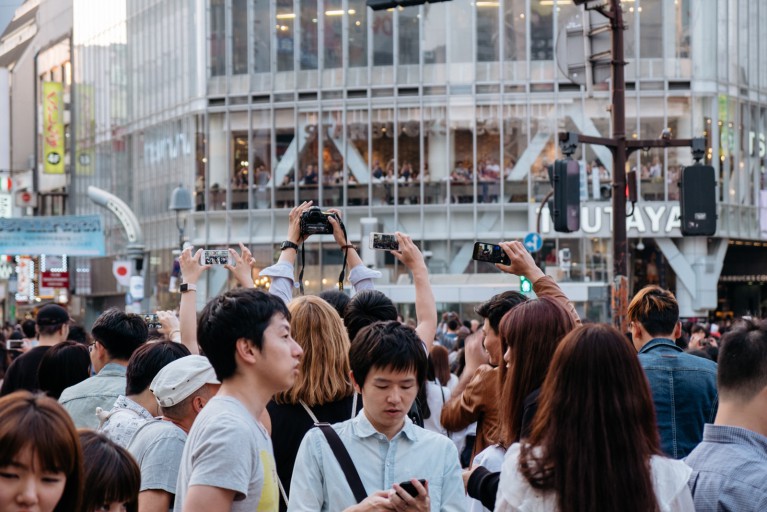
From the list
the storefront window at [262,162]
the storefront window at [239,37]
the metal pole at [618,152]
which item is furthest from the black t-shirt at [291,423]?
the storefront window at [239,37]

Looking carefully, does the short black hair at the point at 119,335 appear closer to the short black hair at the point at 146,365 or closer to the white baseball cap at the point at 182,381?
the short black hair at the point at 146,365

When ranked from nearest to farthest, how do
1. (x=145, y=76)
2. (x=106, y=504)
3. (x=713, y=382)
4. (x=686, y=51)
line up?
(x=106, y=504), (x=713, y=382), (x=686, y=51), (x=145, y=76)

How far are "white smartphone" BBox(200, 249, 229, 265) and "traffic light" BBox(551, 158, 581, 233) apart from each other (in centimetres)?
741

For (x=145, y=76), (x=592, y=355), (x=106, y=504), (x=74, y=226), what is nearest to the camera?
(x=592, y=355)

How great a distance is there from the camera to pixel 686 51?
4131 centimetres

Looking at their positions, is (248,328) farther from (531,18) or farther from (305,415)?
(531,18)

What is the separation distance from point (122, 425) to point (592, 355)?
2908 millimetres

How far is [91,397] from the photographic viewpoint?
6.80 m

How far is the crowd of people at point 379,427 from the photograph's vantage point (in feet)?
11.6

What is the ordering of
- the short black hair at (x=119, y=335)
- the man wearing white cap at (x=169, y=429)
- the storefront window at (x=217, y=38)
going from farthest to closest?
the storefront window at (x=217, y=38) → the short black hair at (x=119, y=335) → the man wearing white cap at (x=169, y=429)

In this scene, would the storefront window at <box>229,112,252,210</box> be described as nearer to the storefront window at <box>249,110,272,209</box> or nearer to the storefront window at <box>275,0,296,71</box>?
the storefront window at <box>249,110,272,209</box>

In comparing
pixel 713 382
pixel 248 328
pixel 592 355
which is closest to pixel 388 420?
pixel 248 328

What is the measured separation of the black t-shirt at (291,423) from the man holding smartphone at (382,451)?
3.39ft

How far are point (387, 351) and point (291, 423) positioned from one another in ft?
3.81
